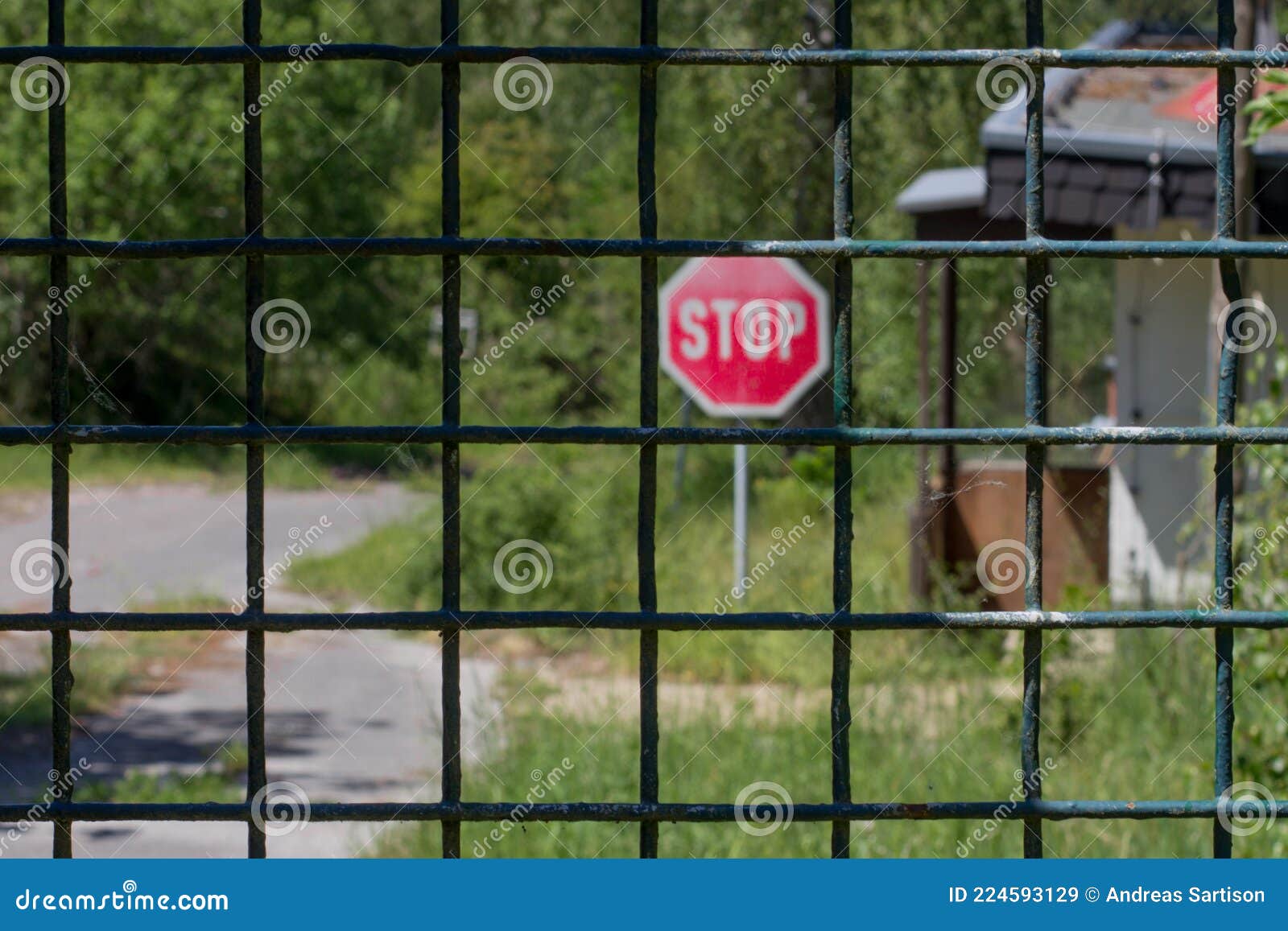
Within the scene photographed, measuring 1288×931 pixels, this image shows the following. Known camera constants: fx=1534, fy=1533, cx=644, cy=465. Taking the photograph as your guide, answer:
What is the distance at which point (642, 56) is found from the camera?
2131mm

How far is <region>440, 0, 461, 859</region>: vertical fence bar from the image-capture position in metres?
2.12

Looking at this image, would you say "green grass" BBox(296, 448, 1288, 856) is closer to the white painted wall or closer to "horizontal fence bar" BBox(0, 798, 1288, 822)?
the white painted wall

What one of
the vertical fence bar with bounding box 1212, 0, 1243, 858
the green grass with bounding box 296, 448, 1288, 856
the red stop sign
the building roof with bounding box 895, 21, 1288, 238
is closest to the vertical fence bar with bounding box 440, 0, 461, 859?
the vertical fence bar with bounding box 1212, 0, 1243, 858

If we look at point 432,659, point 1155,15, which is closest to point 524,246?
point 432,659

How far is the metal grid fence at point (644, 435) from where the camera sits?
2.11 meters

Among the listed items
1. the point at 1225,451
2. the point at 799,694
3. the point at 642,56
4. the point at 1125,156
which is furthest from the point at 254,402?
the point at 1125,156

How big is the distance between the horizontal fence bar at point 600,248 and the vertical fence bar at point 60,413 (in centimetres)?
5

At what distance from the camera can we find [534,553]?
9867mm

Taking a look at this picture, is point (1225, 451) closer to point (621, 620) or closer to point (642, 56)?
point (621, 620)

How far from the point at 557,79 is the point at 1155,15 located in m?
8.05

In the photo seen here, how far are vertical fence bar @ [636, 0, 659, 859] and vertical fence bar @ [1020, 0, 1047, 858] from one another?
1.73ft

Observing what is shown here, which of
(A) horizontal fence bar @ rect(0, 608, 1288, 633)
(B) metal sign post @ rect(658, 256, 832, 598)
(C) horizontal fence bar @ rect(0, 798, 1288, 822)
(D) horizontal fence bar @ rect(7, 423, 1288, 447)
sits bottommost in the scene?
(C) horizontal fence bar @ rect(0, 798, 1288, 822)

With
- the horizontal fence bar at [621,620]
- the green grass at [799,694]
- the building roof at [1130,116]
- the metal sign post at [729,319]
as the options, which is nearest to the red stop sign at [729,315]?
the metal sign post at [729,319]

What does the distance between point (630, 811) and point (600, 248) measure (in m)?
0.80
